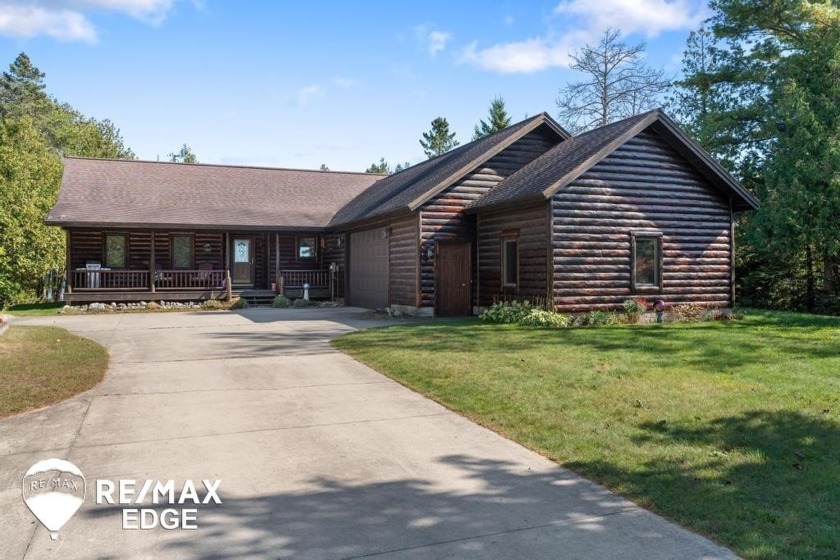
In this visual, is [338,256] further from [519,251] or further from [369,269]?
[519,251]

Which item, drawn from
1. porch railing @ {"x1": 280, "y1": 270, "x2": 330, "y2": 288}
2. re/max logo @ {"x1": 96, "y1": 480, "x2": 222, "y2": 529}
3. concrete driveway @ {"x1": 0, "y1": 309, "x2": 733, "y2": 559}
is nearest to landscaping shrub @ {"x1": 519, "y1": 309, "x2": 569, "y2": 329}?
concrete driveway @ {"x1": 0, "y1": 309, "x2": 733, "y2": 559}

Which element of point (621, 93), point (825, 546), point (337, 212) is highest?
point (621, 93)

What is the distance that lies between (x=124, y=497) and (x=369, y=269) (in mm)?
17926

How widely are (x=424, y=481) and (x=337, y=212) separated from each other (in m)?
23.4

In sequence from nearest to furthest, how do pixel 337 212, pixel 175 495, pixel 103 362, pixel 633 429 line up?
pixel 175 495 → pixel 633 429 → pixel 103 362 → pixel 337 212

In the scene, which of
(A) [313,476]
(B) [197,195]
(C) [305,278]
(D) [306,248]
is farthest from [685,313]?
(B) [197,195]

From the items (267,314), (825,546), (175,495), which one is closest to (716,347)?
(825,546)

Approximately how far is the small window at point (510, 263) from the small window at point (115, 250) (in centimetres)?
1608

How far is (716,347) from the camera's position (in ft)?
37.9

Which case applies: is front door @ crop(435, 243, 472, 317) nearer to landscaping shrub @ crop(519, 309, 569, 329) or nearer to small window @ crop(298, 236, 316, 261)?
landscaping shrub @ crop(519, 309, 569, 329)

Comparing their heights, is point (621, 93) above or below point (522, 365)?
above

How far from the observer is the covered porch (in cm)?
2425

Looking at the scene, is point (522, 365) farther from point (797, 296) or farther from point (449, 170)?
point (797, 296)

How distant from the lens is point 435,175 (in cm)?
2078
